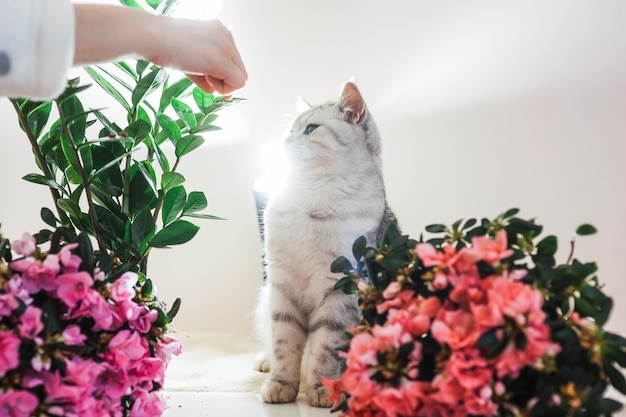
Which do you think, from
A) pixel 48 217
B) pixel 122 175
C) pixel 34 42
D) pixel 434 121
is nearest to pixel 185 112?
pixel 122 175

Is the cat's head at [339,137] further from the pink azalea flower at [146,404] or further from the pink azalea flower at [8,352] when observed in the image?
the pink azalea flower at [8,352]

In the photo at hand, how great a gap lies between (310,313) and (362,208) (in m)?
0.24

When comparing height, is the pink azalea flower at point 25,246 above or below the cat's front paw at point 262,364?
above

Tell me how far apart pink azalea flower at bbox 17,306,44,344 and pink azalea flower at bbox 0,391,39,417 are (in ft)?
0.17

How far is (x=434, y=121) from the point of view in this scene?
6.13 feet

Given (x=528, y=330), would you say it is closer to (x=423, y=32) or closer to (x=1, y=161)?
(x=423, y=32)

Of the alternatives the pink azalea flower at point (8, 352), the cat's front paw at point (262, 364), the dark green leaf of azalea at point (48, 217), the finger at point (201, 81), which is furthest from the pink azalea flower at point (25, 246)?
the cat's front paw at point (262, 364)

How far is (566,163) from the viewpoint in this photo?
1.75 metres

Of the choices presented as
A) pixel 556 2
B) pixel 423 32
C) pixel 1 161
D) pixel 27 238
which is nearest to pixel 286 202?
pixel 27 238

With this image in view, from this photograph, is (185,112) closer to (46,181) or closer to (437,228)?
(46,181)

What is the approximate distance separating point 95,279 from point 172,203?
303mm

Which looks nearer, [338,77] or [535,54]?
[535,54]

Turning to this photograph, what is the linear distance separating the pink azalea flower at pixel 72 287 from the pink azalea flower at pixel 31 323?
0.14 feet

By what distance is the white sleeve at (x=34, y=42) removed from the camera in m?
0.57
